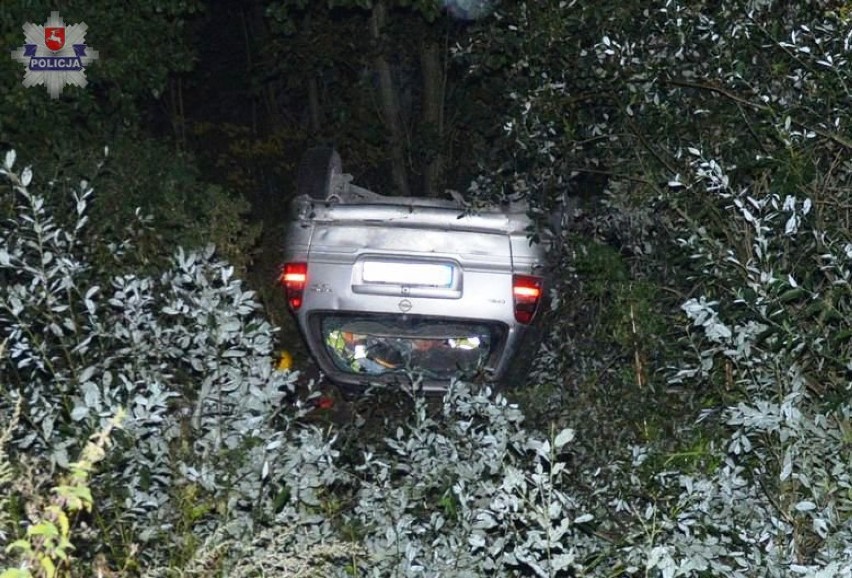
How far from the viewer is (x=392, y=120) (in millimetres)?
16359

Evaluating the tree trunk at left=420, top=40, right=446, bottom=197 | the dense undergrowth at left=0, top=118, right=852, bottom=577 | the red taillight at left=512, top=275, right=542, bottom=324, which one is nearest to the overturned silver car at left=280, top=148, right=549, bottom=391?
the red taillight at left=512, top=275, right=542, bottom=324

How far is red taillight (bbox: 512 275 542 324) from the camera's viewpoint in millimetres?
8336

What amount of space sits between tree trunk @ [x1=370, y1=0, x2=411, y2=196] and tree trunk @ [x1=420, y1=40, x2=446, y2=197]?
277 millimetres

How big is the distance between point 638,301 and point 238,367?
2.78 meters

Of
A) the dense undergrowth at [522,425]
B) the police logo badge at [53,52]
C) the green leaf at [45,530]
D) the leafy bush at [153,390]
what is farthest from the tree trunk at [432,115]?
the green leaf at [45,530]

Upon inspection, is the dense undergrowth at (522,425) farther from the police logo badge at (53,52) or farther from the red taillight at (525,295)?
the police logo badge at (53,52)

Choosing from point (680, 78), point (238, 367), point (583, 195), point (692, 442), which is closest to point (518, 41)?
point (680, 78)

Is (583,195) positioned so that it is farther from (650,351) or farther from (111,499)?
(111,499)

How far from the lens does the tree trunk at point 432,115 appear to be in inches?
609

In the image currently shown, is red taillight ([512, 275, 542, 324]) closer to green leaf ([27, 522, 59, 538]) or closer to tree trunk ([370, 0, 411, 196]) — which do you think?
green leaf ([27, 522, 59, 538])

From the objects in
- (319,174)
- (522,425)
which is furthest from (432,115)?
(522,425)

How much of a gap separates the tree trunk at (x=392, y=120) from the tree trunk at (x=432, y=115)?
0.28m

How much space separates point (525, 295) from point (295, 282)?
49.0 inches

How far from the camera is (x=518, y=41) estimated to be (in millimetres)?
7664
